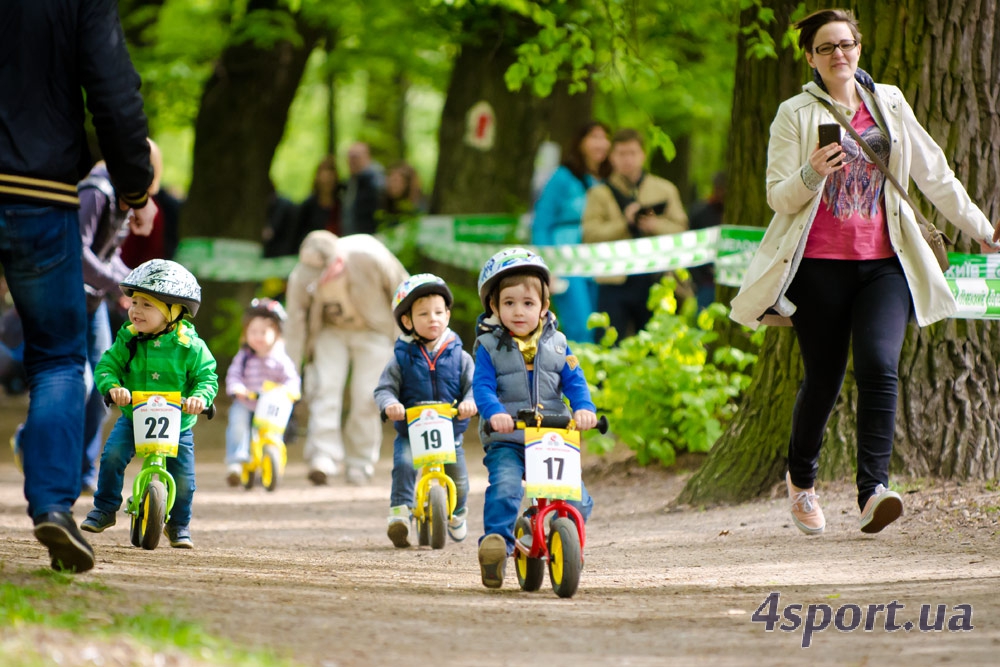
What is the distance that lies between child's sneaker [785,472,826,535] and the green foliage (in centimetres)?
289

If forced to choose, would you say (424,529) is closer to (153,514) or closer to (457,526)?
(457,526)

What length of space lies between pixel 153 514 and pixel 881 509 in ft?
11.2

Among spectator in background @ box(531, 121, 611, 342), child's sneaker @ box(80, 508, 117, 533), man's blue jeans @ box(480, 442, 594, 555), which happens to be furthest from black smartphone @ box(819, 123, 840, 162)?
spectator in background @ box(531, 121, 611, 342)

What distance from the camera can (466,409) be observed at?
26.5 ft

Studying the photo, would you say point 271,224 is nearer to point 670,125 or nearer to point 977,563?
point 670,125

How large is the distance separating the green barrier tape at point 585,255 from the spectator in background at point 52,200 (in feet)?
13.4

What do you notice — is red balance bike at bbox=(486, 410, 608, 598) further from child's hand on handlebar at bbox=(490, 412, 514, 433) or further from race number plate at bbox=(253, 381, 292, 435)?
race number plate at bbox=(253, 381, 292, 435)

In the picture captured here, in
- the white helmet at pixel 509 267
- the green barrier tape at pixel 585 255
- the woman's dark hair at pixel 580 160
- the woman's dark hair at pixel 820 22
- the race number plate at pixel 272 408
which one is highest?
the woman's dark hair at pixel 580 160

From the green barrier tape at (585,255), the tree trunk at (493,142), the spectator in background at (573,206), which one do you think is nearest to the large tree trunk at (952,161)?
the green barrier tape at (585,255)

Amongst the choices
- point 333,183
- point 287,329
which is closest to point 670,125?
point 333,183

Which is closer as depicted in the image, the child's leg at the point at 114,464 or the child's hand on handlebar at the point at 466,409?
the child's leg at the point at 114,464

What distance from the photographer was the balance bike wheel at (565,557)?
5.92 metres

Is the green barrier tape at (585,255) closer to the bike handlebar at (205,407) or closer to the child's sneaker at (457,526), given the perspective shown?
the child's sneaker at (457,526)

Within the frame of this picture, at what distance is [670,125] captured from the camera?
22609mm
